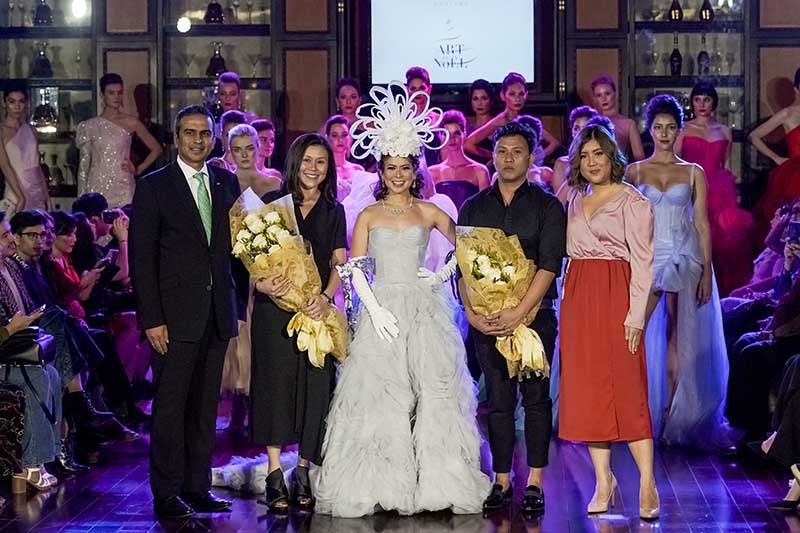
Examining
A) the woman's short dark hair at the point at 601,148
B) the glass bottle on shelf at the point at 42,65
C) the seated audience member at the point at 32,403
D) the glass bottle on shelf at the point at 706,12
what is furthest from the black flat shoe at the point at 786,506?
the glass bottle on shelf at the point at 42,65

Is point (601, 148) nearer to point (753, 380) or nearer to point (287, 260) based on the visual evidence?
point (287, 260)

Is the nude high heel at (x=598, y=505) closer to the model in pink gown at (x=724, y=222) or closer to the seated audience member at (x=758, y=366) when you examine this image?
the seated audience member at (x=758, y=366)

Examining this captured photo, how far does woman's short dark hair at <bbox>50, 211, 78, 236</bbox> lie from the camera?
23.4ft

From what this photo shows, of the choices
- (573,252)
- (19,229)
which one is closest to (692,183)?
(573,252)

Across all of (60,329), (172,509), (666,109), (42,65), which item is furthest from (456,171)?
(42,65)

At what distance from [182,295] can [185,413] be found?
525mm

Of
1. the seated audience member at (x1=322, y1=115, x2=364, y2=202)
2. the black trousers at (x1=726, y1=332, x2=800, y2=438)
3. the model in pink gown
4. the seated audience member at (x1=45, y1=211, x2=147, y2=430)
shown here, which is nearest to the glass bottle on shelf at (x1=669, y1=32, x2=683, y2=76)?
the model in pink gown

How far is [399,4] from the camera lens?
34.7 feet

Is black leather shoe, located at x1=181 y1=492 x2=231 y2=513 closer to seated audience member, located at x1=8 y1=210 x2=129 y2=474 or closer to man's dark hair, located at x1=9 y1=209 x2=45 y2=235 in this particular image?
seated audience member, located at x1=8 y1=210 x2=129 y2=474

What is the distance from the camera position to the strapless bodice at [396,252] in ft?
18.6

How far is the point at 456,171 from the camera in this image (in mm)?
8359

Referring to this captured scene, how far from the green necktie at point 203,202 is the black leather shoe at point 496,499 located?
160cm

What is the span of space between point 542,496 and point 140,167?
18.3 ft

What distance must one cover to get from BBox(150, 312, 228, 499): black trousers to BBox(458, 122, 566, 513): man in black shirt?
1.13 metres
